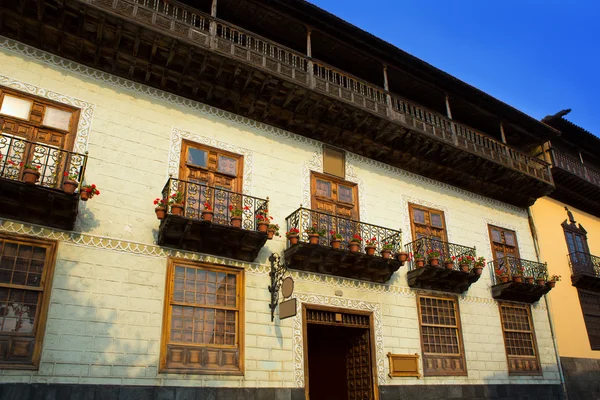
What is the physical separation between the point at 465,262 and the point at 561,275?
6412mm

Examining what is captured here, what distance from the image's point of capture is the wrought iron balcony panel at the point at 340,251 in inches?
499

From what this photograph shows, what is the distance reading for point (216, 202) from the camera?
39.5ft

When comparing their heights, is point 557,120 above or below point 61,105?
above

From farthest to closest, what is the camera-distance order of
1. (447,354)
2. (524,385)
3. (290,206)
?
(524,385) < (447,354) < (290,206)

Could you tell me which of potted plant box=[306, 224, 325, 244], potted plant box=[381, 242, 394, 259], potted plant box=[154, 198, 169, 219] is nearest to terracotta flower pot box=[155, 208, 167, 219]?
potted plant box=[154, 198, 169, 219]

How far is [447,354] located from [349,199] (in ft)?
18.0

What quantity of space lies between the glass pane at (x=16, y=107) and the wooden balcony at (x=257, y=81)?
150cm

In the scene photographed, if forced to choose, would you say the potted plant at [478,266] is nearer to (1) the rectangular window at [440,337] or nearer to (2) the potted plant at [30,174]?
(1) the rectangular window at [440,337]

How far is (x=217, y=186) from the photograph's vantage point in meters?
12.5

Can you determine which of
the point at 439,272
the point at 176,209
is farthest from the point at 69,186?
the point at 439,272

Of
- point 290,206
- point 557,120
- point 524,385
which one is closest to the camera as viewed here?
point 290,206

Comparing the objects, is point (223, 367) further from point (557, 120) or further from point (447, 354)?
point (557, 120)

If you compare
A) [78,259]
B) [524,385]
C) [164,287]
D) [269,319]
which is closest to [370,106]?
[269,319]

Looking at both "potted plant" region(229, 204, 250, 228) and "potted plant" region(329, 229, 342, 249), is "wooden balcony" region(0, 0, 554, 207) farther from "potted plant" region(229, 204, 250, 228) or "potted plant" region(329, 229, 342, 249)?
"potted plant" region(329, 229, 342, 249)
